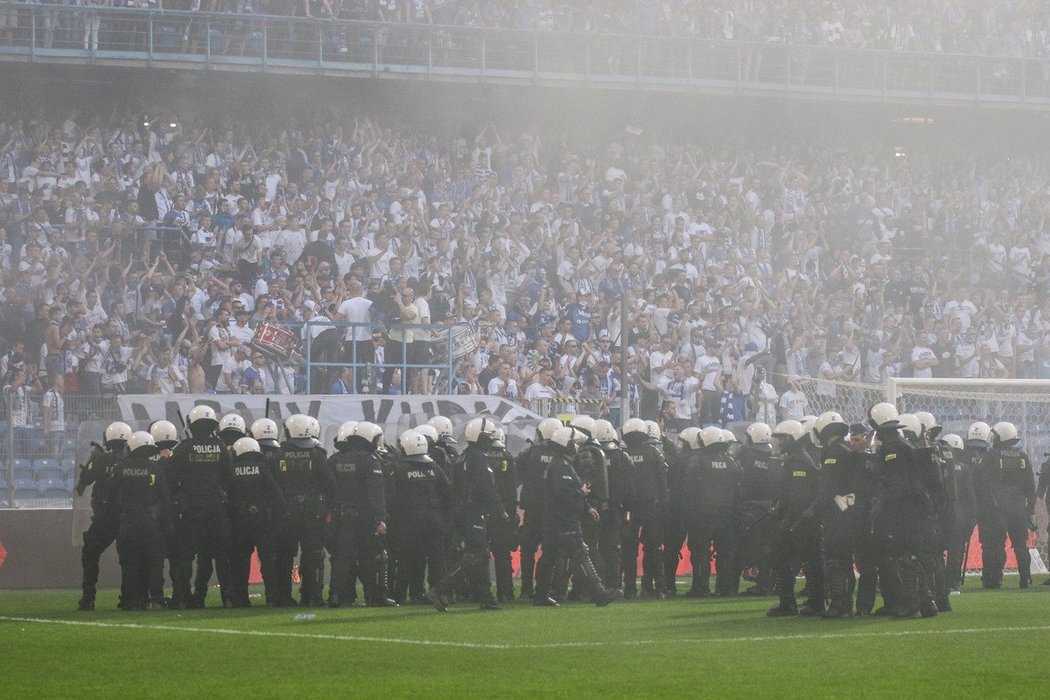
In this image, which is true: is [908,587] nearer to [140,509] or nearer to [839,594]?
[839,594]

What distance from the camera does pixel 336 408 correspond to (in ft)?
61.4

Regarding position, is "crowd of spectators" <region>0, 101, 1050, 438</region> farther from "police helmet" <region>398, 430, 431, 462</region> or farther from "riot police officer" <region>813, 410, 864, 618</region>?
"riot police officer" <region>813, 410, 864, 618</region>

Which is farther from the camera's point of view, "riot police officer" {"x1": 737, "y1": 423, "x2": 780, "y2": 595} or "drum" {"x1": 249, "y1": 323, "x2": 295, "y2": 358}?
"drum" {"x1": 249, "y1": 323, "x2": 295, "y2": 358}

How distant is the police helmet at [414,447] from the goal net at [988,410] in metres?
6.61

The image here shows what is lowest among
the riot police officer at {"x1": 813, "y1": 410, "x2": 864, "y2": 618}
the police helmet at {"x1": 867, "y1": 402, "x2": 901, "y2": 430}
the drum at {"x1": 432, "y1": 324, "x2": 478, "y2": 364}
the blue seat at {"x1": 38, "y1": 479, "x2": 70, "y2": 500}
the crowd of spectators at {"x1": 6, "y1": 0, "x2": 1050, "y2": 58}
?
the blue seat at {"x1": 38, "y1": 479, "x2": 70, "y2": 500}

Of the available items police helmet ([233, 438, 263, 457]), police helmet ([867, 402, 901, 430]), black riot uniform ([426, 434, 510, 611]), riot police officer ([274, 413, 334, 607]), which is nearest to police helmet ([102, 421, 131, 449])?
police helmet ([233, 438, 263, 457])

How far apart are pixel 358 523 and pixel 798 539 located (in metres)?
3.74

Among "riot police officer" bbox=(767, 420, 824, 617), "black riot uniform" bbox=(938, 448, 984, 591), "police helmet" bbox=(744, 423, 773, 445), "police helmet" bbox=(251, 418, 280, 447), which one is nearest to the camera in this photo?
"riot police officer" bbox=(767, 420, 824, 617)

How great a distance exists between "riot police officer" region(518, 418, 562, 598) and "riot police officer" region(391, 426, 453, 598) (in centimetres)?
88

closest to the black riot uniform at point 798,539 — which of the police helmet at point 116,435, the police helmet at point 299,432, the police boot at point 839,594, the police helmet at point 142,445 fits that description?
the police boot at point 839,594

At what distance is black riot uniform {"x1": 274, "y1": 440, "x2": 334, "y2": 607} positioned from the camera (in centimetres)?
1480

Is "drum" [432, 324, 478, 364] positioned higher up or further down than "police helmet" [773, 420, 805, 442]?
higher up

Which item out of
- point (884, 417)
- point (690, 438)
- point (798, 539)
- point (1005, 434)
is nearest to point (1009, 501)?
point (1005, 434)

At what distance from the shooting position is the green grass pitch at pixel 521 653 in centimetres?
901
